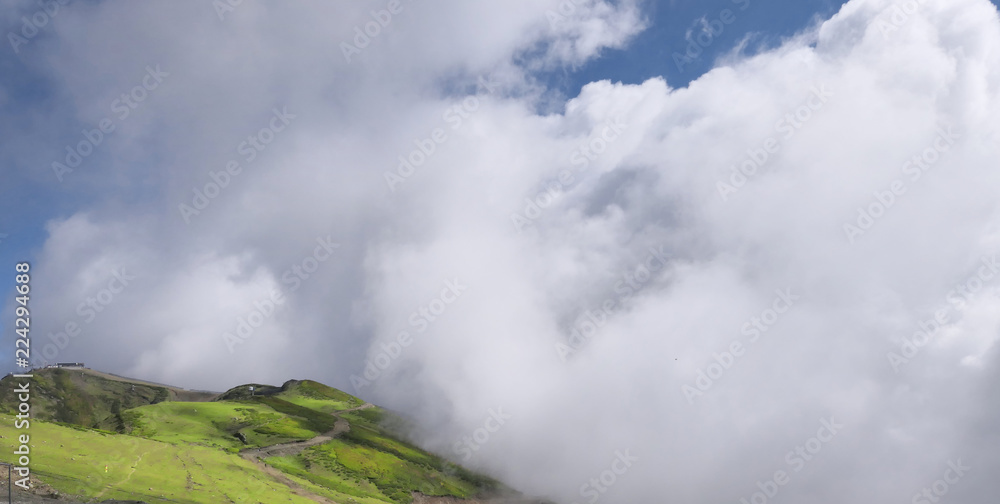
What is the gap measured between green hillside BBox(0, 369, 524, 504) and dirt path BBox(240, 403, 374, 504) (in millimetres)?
293

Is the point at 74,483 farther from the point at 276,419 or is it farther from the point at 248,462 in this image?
the point at 276,419

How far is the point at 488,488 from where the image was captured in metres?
193

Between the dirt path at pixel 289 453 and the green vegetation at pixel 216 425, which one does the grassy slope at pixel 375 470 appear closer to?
the dirt path at pixel 289 453

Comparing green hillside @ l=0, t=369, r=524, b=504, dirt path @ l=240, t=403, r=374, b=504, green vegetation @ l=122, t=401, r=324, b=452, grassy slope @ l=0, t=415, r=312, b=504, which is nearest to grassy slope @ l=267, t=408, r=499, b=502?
green hillside @ l=0, t=369, r=524, b=504

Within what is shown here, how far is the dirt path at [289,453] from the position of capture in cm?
8394

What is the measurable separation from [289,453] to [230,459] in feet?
117

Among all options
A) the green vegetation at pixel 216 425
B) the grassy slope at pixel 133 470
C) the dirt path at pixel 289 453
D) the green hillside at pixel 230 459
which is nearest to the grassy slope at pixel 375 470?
the green hillside at pixel 230 459

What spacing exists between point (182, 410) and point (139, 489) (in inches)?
3727

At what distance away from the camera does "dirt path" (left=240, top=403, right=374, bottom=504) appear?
83.9 meters

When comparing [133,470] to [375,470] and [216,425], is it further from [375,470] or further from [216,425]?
[375,470]

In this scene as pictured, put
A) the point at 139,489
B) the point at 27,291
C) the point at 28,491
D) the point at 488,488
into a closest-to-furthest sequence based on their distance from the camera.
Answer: the point at 28,491 < the point at 27,291 < the point at 139,489 < the point at 488,488

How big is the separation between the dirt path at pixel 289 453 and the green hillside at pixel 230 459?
293 millimetres

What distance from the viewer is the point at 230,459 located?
90.4 metres

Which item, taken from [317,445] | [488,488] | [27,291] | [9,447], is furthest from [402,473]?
[27,291]
